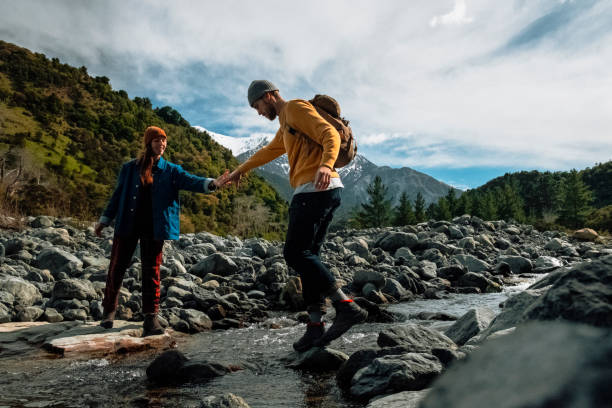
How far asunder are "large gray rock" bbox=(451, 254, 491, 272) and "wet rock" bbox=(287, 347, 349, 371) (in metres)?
8.05

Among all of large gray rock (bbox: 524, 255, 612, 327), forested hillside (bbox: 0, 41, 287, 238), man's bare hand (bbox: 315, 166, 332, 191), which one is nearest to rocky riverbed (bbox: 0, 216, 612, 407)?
large gray rock (bbox: 524, 255, 612, 327)

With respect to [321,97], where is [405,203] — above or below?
above

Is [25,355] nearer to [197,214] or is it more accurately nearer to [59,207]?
[59,207]

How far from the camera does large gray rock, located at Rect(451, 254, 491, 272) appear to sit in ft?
33.8

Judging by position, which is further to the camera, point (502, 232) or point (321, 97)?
point (502, 232)

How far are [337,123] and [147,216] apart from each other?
8.28 feet

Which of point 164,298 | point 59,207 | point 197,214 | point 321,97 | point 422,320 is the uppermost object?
point 197,214

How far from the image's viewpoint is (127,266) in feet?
14.4

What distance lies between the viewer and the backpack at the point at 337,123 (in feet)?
11.3

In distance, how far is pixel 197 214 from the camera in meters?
50.6

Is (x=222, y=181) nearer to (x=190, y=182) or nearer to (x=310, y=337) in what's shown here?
(x=190, y=182)

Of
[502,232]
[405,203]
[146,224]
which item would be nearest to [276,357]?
[146,224]

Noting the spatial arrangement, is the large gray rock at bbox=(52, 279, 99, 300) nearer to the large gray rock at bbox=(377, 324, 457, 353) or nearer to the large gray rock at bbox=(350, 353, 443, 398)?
the large gray rock at bbox=(377, 324, 457, 353)

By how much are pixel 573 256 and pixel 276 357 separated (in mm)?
15569
